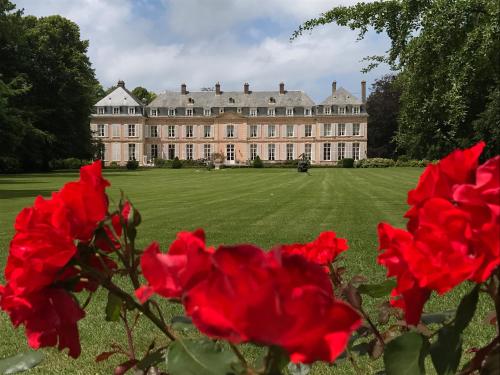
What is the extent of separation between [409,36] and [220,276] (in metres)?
8.05

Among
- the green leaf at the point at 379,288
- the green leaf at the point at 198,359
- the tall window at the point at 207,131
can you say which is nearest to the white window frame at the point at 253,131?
the tall window at the point at 207,131

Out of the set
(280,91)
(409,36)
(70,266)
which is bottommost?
(70,266)

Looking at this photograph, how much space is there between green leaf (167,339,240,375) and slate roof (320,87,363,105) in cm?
5769

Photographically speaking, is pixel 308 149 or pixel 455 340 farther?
pixel 308 149

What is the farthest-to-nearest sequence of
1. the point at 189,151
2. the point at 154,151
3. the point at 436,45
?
the point at 154,151
the point at 189,151
the point at 436,45

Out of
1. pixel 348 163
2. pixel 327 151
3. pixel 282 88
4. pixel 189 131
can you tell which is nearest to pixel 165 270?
pixel 348 163

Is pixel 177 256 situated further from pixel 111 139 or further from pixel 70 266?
pixel 111 139

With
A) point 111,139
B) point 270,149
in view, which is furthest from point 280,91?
point 111,139

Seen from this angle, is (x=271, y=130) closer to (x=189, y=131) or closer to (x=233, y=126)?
(x=233, y=126)

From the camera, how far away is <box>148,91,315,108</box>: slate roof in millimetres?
57750

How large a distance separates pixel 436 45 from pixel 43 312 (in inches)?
293

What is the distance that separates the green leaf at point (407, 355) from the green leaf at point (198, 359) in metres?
0.19

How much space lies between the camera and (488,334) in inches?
126

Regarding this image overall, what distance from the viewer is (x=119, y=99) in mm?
58406
